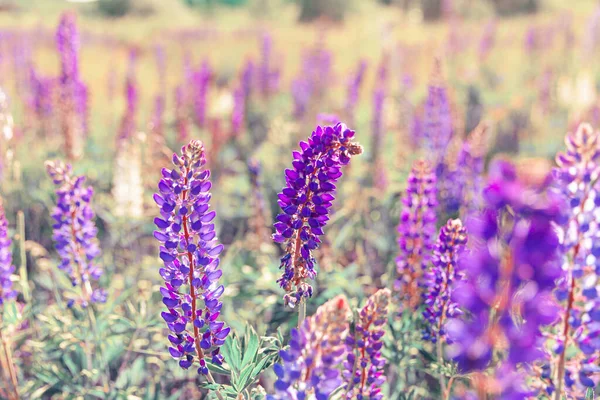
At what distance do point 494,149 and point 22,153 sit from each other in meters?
4.47

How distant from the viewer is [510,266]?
41.2 inches

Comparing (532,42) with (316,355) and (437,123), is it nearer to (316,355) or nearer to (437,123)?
(437,123)

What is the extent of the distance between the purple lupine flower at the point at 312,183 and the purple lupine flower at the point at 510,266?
16.9 inches

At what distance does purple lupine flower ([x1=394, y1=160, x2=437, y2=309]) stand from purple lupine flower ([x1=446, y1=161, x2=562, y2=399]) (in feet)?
3.25

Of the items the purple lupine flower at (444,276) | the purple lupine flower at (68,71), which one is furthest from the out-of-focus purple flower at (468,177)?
the purple lupine flower at (68,71)

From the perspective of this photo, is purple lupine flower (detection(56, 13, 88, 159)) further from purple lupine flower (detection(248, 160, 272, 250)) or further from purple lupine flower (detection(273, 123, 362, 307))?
purple lupine flower (detection(273, 123, 362, 307))

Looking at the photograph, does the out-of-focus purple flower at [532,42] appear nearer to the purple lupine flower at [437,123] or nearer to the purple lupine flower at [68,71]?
the purple lupine flower at [437,123]

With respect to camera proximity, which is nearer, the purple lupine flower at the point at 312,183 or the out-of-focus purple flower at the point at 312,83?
the purple lupine flower at the point at 312,183

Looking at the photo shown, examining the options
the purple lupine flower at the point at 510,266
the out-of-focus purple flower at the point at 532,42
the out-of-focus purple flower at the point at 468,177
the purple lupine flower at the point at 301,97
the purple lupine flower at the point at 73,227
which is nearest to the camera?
the purple lupine flower at the point at 510,266

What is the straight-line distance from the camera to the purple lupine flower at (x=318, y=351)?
1104 millimetres

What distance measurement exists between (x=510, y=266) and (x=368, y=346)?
53 centimetres

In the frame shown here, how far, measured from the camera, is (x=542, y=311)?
1.08 m

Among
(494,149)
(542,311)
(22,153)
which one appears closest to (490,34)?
(494,149)

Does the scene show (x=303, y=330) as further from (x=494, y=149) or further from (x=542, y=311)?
(x=494, y=149)
